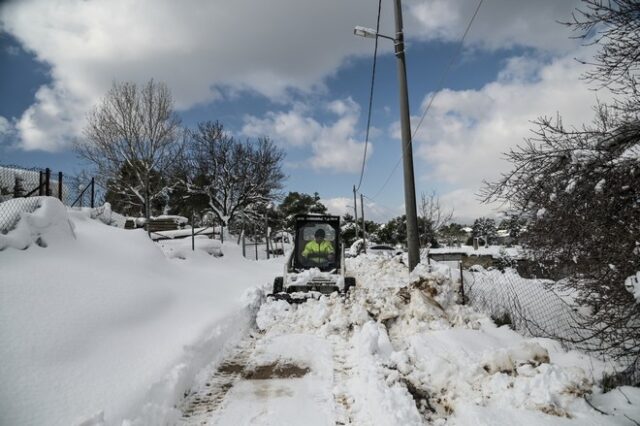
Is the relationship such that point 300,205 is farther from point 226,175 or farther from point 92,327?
point 92,327

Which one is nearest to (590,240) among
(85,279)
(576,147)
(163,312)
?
(576,147)

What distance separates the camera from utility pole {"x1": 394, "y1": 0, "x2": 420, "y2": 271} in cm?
955

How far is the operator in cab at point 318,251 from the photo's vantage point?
10.5 metres

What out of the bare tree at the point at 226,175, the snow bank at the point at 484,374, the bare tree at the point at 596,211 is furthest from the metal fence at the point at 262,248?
the bare tree at the point at 596,211

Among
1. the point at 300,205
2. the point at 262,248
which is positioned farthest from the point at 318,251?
the point at 300,205

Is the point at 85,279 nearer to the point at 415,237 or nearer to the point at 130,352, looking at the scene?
the point at 130,352

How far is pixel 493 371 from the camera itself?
13.1 feet

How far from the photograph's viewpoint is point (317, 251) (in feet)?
34.5

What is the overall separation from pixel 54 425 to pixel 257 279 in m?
9.89

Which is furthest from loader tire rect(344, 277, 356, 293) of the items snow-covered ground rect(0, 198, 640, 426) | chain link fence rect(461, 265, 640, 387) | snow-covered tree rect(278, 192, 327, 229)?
snow-covered tree rect(278, 192, 327, 229)

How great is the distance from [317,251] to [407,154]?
379cm

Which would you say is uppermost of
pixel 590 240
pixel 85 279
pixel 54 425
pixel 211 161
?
pixel 211 161

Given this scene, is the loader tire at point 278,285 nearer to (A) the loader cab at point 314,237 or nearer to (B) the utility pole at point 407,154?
(A) the loader cab at point 314,237

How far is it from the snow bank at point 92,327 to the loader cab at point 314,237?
2.54 metres
